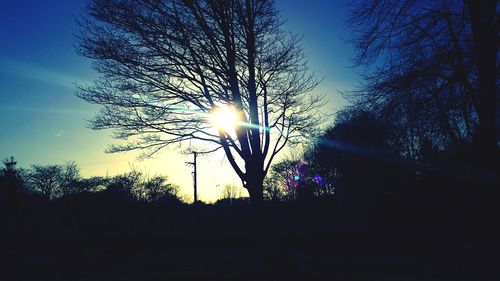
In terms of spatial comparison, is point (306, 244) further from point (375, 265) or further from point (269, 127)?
point (269, 127)

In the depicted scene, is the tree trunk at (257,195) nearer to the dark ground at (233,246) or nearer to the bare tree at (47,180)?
the dark ground at (233,246)

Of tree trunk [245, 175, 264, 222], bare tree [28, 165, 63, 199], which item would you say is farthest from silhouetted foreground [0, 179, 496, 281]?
bare tree [28, 165, 63, 199]

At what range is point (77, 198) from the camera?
18.5 metres

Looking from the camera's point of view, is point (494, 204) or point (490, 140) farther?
point (494, 204)

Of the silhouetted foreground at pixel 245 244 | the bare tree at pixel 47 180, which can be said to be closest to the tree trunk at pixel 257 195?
the silhouetted foreground at pixel 245 244

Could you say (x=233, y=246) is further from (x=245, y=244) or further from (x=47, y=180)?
(x=47, y=180)

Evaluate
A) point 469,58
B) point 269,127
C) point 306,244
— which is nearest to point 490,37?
point 469,58

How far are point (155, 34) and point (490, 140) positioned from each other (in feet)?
25.6

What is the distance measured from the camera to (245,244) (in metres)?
12.5

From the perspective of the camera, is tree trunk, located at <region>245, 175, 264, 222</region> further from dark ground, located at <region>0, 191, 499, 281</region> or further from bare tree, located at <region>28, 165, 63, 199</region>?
bare tree, located at <region>28, 165, 63, 199</region>

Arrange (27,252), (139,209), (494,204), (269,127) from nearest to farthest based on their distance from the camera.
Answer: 1. (269,127)
2. (494,204)
3. (27,252)
4. (139,209)

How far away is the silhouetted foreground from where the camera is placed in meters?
7.43

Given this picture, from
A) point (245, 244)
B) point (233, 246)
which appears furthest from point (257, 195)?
point (233, 246)

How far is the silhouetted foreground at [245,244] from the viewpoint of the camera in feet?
24.4
